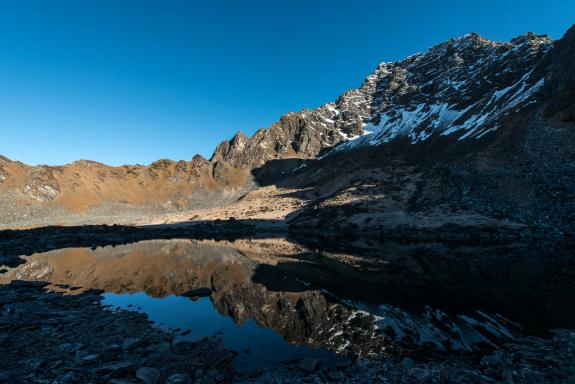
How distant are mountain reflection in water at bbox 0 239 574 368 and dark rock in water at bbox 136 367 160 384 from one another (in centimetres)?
437

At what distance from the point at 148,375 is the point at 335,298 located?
16464 millimetres

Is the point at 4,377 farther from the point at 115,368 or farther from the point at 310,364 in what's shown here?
the point at 310,364

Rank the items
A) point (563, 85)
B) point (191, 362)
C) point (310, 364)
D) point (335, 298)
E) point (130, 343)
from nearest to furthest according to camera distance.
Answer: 1. point (310, 364)
2. point (191, 362)
3. point (130, 343)
4. point (335, 298)
5. point (563, 85)

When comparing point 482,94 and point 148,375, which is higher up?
point 482,94

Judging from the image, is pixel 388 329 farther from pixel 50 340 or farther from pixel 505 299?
pixel 50 340

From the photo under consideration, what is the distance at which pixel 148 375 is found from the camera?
13125 millimetres

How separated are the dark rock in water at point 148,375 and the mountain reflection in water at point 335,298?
4370mm

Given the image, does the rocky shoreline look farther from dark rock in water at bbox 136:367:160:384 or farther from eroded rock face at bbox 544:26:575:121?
eroded rock face at bbox 544:26:575:121

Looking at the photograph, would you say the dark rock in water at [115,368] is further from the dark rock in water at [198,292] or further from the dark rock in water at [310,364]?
the dark rock in water at [198,292]

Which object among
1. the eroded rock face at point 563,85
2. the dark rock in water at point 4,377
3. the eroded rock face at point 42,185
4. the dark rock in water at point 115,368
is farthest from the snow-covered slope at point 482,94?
the eroded rock face at point 42,185

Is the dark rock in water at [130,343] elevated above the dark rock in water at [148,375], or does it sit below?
below

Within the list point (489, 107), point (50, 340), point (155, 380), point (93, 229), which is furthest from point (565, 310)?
point (489, 107)

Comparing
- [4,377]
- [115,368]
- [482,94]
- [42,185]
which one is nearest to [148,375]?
[115,368]

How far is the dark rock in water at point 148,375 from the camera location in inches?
504
